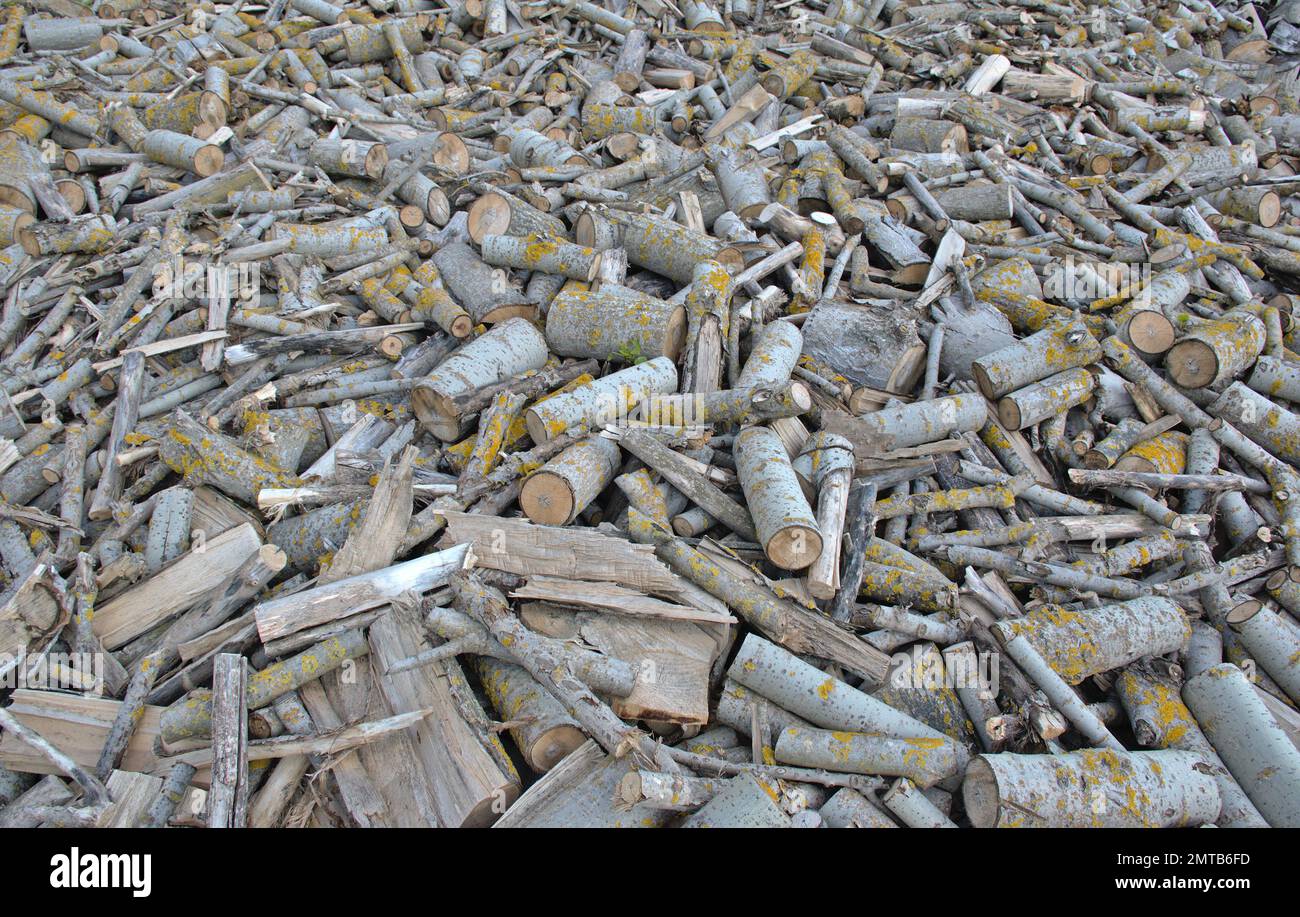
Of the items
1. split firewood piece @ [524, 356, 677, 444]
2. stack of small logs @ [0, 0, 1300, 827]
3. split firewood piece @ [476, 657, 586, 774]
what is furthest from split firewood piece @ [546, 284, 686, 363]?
split firewood piece @ [476, 657, 586, 774]

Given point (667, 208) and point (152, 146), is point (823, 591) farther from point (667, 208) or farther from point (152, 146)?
point (152, 146)

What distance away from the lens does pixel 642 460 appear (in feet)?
19.3

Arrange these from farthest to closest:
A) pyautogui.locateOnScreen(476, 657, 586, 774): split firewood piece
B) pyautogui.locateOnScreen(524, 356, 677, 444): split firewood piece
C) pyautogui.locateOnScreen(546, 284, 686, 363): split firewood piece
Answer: pyautogui.locateOnScreen(546, 284, 686, 363): split firewood piece, pyautogui.locateOnScreen(524, 356, 677, 444): split firewood piece, pyautogui.locateOnScreen(476, 657, 586, 774): split firewood piece

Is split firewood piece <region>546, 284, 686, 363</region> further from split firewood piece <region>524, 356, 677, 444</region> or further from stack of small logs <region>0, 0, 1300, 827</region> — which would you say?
split firewood piece <region>524, 356, 677, 444</region>

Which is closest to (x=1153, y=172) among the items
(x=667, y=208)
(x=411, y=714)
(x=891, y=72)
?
(x=891, y=72)

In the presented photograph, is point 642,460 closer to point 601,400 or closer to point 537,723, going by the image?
point 601,400

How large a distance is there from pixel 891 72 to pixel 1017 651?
9.98m

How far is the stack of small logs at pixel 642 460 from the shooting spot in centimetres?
461

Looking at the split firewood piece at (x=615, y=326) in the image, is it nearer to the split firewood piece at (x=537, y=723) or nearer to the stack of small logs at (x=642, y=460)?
the stack of small logs at (x=642, y=460)

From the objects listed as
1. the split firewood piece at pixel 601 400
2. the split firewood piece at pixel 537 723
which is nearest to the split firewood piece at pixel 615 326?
the split firewood piece at pixel 601 400

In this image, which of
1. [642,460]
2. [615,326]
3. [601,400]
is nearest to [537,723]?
[642,460]

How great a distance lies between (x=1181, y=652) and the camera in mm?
5512

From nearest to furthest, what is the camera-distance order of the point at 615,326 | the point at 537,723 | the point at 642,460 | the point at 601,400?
1. the point at 537,723
2. the point at 642,460
3. the point at 601,400
4. the point at 615,326

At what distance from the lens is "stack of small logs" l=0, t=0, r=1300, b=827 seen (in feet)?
15.1
